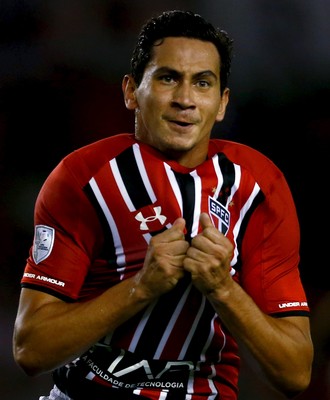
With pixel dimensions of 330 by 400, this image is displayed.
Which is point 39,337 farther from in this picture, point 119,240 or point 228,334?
point 228,334

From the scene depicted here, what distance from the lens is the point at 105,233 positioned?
2.36m

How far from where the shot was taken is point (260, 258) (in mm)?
2451

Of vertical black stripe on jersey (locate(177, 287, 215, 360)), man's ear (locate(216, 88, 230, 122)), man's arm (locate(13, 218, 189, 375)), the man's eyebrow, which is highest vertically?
the man's eyebrow

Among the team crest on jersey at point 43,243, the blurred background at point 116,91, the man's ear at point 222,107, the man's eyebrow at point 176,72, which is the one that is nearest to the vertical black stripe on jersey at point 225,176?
the man's ear at point 222,107

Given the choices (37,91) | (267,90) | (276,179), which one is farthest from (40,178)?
(276,179)

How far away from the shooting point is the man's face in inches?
92.3

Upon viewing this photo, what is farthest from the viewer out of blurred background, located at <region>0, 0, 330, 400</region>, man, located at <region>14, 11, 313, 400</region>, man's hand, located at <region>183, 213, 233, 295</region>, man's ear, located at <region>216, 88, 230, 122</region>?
blurred background, located at <region>0, 0, 330, 400</region>

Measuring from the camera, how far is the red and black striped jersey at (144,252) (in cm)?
234

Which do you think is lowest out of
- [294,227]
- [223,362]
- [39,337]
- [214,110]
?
[223,362]

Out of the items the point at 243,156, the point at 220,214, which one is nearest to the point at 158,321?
the point at 220,214

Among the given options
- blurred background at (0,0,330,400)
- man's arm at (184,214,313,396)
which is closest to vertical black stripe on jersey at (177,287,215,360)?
man's arm at (184,214,313,396)

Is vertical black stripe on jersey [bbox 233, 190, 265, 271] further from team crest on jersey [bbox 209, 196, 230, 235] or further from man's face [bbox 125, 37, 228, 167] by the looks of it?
man's face [bbox 125, 37, 228, 167]

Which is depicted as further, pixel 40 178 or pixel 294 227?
pixel 40 178

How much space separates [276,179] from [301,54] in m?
1.94
